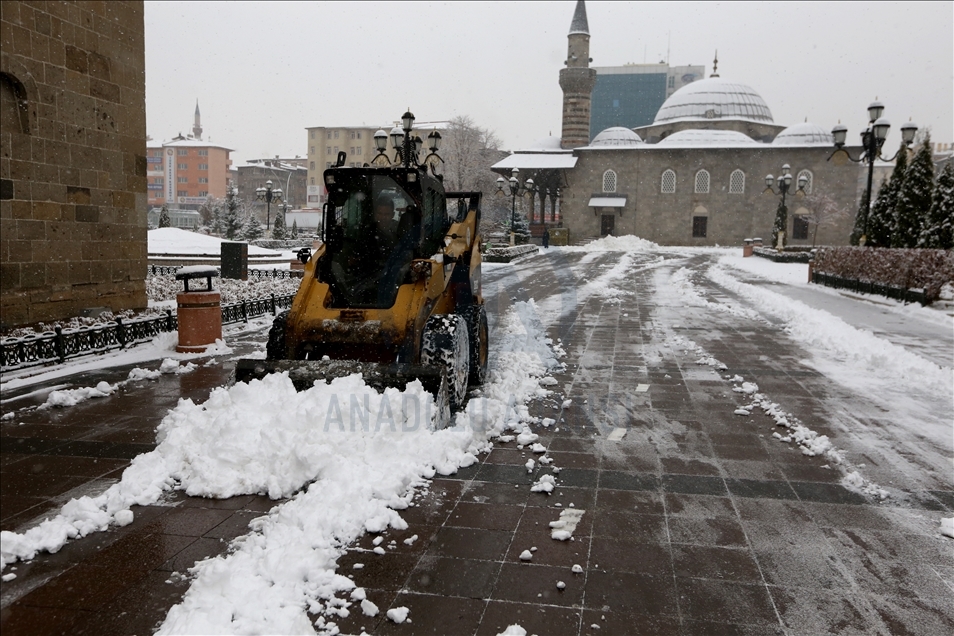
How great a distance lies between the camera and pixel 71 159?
9453 mm

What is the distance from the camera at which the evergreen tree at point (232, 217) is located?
47.0 metres

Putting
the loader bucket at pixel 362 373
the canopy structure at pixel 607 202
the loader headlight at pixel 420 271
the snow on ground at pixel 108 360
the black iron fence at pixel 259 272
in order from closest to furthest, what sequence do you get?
the loader bucket at pixel 362 373
the loader headlight at pixel 420 271
the snow on ground at pixel 108 360
the black iron fence at pixel 259 272
the canopy structure at pixel 607 202

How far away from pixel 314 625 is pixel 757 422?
5.02m

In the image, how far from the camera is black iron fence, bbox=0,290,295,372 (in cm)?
738

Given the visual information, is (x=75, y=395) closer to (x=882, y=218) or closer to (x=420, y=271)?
(x=420, y=271)

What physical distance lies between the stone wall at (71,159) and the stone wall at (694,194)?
47.6 metres

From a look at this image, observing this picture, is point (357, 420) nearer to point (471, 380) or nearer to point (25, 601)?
point (25, 601)

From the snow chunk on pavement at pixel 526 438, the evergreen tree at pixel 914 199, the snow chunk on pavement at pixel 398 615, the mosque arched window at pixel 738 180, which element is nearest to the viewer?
the snow chunk on pavement at pixel 398 615

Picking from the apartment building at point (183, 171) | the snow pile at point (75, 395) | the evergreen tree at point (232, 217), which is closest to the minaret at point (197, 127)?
the apartment building at point (183, 171)

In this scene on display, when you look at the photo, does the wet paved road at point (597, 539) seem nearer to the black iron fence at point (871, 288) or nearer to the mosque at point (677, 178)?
the black iron fence at point (871, 288)

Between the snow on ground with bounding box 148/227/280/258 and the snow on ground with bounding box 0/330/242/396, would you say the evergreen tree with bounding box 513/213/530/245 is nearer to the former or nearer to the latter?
the snow on ground with bounding box 148/227/280/258

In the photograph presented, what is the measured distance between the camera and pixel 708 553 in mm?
3744

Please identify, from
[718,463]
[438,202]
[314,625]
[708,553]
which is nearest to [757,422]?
[718,463]

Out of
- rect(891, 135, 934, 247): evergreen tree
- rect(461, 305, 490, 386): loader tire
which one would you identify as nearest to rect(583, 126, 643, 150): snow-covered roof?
rect(891, 135, 934, 247): evergreen tree
